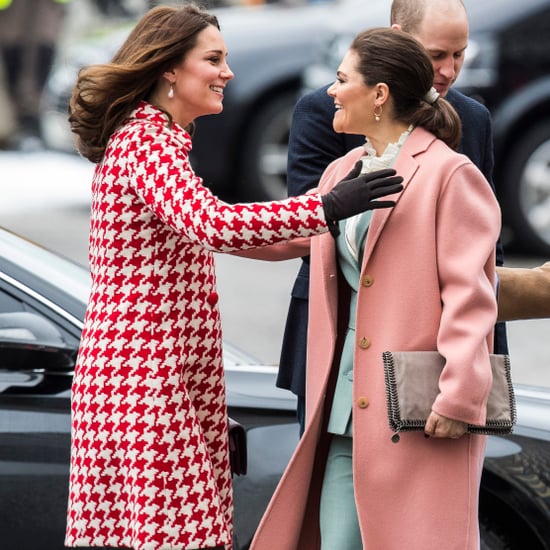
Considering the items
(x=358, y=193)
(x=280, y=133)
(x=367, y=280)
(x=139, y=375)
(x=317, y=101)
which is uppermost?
(x=280, y=133)

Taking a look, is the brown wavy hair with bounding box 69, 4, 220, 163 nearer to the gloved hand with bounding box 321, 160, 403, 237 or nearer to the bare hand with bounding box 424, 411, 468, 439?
the gloved hand with bounding box 321, 160, 403, 237

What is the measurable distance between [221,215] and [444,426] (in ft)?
2.24

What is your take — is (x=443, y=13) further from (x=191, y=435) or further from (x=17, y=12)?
(x=17, y=12)

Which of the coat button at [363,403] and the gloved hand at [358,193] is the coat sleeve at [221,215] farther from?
the coat button at [363,403]

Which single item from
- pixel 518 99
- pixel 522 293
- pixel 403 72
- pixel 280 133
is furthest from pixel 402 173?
pixel 280 133

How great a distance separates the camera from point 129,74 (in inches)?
128

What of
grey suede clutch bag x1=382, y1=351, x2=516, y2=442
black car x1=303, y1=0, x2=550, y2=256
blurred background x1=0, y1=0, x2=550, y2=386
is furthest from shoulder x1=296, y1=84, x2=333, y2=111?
black car x1=303, y1=0, x2=550, y2=256

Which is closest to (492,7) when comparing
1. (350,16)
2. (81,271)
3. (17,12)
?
(350,16)

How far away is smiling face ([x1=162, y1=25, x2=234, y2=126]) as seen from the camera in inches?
130

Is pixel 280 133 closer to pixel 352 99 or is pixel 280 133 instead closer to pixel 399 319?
pixel 352 99

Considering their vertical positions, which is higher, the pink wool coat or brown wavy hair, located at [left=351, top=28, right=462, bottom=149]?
brown wavy hair, located at [left=351, top=28, right=462, bottom=149]

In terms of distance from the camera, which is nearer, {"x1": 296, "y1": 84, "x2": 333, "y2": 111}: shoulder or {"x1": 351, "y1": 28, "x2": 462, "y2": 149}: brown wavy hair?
{"x1": 351, "y1": 28, "x2": 462, "y2": 149}: brown wavy hair

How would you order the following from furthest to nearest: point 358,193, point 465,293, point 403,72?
point 403,72 < point 465,293 < point 358,193

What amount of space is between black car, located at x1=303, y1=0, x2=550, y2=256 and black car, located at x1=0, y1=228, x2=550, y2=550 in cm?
595
